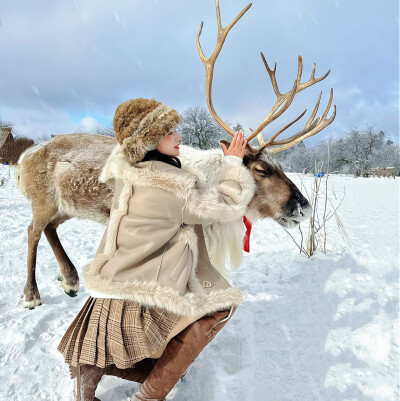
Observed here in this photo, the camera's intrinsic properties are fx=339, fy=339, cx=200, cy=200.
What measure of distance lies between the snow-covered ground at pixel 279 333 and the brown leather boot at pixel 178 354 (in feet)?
1.52

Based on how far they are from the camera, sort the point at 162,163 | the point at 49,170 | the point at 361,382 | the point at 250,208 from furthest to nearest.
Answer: the point at 49,170 → the point at 250,208 → the point at 361,382 → the point at 162,163

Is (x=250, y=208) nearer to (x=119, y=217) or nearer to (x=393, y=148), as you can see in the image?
(x=119, y=217)

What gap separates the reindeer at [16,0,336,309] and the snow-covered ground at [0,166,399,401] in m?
0.70

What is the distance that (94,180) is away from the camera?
3.59 metres

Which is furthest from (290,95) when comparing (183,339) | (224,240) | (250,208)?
(183,339)

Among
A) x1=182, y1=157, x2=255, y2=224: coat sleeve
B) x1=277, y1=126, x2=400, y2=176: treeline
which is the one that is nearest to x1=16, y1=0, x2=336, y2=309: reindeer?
x1=182, y1=157, x2=255, y2=224: coat sleeve

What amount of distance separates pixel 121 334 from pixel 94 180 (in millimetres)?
2178

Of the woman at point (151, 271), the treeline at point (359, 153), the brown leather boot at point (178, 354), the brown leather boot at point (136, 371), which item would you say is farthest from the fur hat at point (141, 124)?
the treeline at point (359, 153)

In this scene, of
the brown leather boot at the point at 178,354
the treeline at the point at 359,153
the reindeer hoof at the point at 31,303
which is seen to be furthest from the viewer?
the treeline at the point at 359,153

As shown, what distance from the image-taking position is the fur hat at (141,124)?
5.82 ft

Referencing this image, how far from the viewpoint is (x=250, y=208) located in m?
2.76

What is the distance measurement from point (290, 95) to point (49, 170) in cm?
261

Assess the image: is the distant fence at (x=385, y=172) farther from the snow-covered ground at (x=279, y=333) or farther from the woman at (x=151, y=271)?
the woman at (x=151, y=271)

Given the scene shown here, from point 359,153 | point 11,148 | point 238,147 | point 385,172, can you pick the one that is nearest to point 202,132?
point 238,147
